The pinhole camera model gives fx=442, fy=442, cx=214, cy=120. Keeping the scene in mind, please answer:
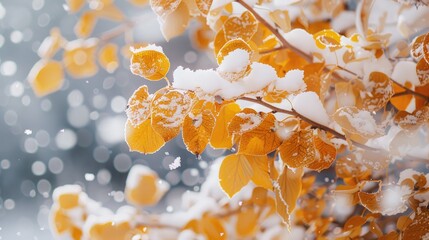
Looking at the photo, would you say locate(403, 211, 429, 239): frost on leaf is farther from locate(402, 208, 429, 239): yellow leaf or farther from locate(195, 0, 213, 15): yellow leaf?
locate(195, 0, 213, 15): yellow leaf

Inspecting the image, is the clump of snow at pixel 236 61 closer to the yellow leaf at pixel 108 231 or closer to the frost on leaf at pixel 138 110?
the frost on leaf at pixel 138 110

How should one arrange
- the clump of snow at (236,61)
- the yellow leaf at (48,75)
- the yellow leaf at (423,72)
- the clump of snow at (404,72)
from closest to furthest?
the clump of snow at (236,61) < the yellow leaf at (423,72) < the clump of snow at (404,72) < the yellow leaf at (48,75)

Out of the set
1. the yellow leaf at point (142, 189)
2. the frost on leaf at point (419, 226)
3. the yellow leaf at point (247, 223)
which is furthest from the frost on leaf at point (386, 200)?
the yellow leaf at point (142, 189)

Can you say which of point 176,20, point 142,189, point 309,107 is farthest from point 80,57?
point 309,107

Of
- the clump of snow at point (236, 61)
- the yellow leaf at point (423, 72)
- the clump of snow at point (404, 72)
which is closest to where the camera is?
the clump of snow at point (236, 61)

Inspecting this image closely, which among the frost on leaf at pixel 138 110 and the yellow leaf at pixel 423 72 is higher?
the frost on leaf at pixel 138 110

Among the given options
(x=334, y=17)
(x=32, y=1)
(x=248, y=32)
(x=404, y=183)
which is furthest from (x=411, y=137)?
(x=32, y=1)

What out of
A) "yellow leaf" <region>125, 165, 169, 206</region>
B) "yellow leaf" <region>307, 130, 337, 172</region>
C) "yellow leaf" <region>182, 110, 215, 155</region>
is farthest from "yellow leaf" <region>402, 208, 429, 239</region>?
"yellow leaf" <region>125, 165, 169, 206</region>

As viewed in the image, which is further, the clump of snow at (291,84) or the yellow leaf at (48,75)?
the yellow leaf at (48,75)
